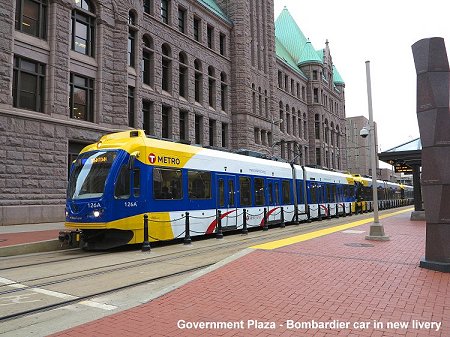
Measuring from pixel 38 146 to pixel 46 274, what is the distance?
13.2 meters

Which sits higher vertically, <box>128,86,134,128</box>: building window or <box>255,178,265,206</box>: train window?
<box>128,86,134,128</box>: building window

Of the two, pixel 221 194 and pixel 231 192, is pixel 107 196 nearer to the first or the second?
pixel 221 194

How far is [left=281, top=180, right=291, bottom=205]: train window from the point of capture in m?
21.1

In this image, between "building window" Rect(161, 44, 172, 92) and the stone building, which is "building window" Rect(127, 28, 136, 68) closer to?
the stone building

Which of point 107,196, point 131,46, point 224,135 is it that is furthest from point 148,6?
point 107,196

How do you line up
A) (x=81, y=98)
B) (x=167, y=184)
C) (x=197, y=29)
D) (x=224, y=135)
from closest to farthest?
(x=167, y=184) < (x=81, y=98) < (x=197, y=29) < (x=224, y=135)

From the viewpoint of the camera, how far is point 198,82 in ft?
114

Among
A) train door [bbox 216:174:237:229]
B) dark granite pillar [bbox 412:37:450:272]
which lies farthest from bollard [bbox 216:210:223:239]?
dark granite pillar [bbox 412:37:450:272]

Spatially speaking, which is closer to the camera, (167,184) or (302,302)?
(302,302)

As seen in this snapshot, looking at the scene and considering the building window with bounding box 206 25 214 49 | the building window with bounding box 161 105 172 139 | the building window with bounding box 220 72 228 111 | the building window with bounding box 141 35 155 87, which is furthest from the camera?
the building window with bounding box 220 72 228 111

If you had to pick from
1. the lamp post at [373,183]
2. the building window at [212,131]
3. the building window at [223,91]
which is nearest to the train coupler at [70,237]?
the lamp post at [373,183]

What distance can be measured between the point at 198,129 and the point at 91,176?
23190mm

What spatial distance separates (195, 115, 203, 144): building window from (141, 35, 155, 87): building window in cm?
630

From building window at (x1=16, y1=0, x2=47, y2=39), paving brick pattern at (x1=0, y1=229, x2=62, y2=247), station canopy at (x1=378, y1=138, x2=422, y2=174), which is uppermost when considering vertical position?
building window at (x1=16, y1=0, x2=47, y2=39)
